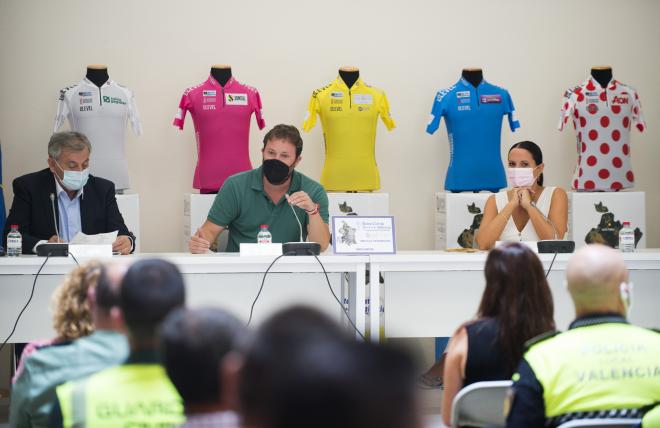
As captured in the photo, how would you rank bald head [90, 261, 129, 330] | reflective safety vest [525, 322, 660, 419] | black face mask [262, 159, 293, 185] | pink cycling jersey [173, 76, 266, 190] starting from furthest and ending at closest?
pink cycling jersey [173, 76, 266, 190]
black face mask [262, 159, 293, 185]
reflective safety vest [525, 322, 660, 419]
bald head [90, 261, 129, 330]

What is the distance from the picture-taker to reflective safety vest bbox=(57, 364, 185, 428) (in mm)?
1468

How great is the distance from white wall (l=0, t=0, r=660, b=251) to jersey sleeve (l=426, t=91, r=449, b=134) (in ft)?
1.18

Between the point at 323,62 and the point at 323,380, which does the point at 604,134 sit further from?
the point at 323,380

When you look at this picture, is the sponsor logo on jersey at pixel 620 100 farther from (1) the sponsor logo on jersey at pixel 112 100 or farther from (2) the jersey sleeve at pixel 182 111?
(1) the sponsor logo on jersey at pixel 112 100

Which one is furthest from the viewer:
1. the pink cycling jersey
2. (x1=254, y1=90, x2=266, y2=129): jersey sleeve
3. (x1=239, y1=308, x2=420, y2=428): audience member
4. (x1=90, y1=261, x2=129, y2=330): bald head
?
(x1=254, y1=90, x2=266, y2=129): jersey sleeve

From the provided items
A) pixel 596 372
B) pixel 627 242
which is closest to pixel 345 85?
pixel 627 242

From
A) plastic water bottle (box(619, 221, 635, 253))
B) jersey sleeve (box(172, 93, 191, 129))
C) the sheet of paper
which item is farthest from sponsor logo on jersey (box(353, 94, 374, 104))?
the sheet of paper

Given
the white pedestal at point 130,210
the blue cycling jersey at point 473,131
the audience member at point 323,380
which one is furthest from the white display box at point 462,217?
the audience member at point 323,380

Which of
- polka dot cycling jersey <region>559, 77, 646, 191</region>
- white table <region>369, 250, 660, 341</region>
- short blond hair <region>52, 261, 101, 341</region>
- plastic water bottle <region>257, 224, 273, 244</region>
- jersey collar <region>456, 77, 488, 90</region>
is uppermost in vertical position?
jersey collar <region>456, 77, 488, 90</region>

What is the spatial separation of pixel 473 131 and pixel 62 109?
8.27 feet

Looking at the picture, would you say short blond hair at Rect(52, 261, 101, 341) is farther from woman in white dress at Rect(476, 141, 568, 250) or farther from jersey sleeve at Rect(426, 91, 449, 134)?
jersey sleeve at Rect(426, 91, 449, 134)

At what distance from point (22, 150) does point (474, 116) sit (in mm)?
2874

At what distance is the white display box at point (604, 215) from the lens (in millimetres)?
5277

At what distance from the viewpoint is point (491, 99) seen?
5426 millimetres
